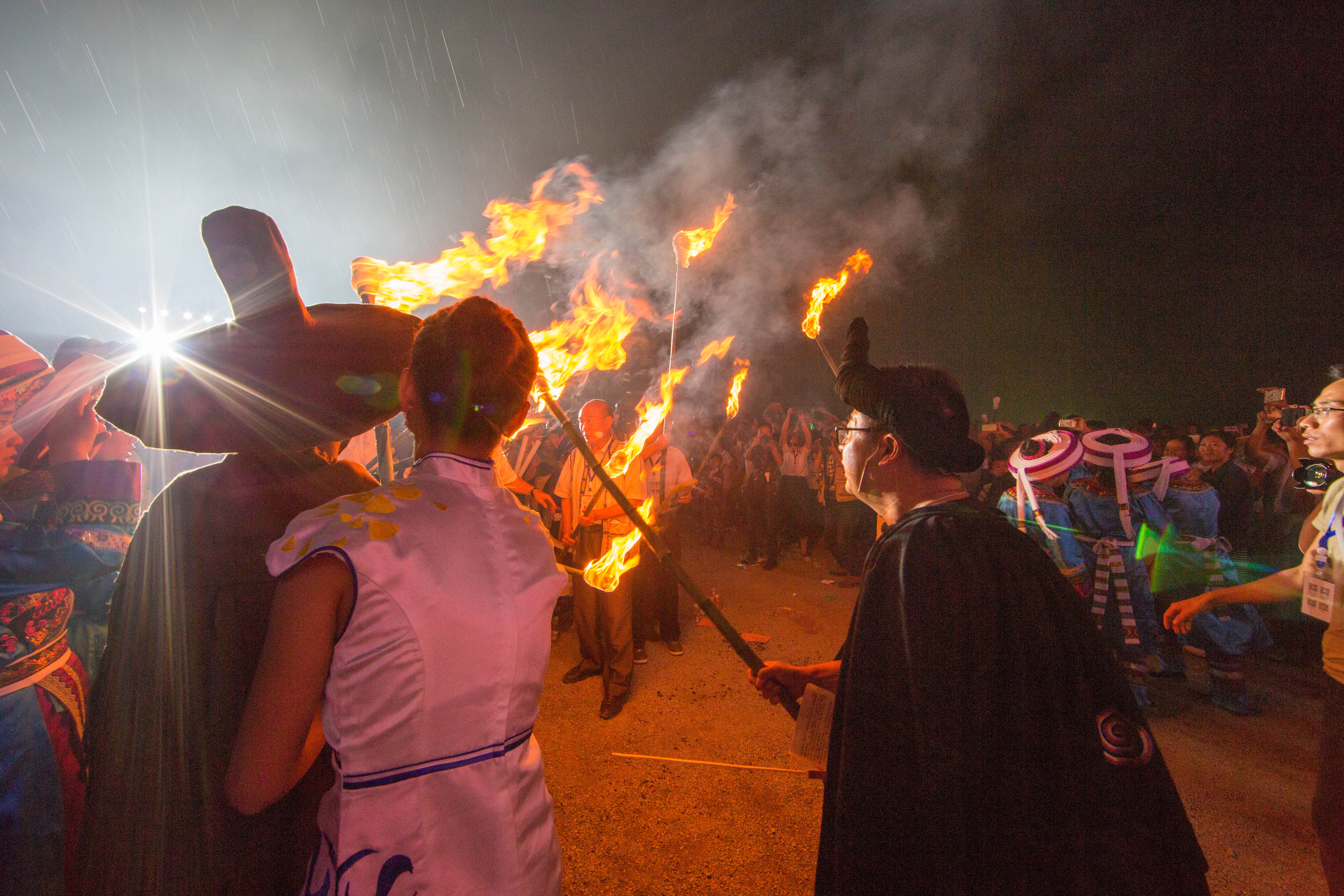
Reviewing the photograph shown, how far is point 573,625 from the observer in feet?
23.2

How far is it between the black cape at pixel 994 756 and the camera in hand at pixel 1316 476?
3477 millimetres

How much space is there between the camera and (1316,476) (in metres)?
3.40

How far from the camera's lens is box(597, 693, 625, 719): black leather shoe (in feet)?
15.4

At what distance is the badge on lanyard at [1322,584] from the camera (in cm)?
262

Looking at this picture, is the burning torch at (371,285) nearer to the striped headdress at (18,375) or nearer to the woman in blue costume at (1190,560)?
the striped headdress at (18,375)

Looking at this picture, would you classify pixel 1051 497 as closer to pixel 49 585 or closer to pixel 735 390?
pixel 735 390

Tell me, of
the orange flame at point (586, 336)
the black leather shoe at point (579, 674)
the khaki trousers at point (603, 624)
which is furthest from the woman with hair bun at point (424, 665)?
the black leather shoe at point (579, 674)

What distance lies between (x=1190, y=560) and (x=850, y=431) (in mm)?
6233

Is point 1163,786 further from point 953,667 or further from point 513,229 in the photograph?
point 513,229

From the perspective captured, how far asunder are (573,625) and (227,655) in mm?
6051

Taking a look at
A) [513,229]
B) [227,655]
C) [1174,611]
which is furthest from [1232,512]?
[227,655]

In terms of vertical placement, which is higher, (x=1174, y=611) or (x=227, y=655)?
(x=227, y=655)

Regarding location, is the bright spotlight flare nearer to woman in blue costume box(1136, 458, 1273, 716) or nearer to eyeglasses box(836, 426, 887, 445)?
eyeglasses box(836, 426, 887, 445)

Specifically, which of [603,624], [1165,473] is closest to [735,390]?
[603,624]
